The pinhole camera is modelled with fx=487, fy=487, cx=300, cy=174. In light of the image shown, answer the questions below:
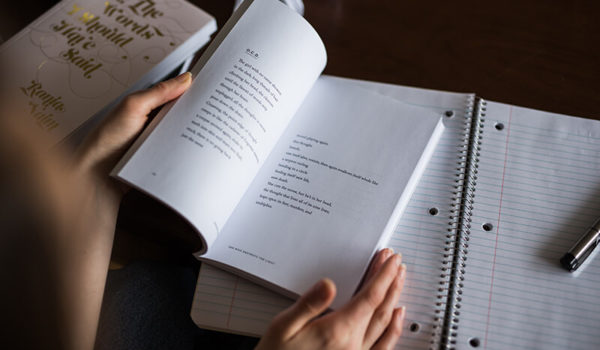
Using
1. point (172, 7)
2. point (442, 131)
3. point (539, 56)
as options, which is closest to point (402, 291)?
point (442, 131)

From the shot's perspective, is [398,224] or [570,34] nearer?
[398,224]

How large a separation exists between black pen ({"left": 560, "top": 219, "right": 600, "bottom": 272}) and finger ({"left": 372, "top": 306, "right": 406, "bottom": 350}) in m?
0.23

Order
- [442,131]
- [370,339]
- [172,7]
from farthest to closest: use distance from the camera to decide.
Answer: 1. [172,7]
2. [442,131]
3. [370,339]

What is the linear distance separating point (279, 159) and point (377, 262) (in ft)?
0.68

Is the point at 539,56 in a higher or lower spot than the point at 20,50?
higher

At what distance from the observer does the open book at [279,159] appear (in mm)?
627

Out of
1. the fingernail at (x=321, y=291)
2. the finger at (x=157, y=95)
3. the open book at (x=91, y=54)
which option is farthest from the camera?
the open book at (x=91, y=54)

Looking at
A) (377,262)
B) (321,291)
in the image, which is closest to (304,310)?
(321,291)

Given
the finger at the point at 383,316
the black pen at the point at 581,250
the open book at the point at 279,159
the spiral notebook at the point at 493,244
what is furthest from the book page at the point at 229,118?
the black pen at the point at 581,250

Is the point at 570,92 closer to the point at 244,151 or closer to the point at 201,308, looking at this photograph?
the point at 244,151

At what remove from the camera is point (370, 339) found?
60 centimetres

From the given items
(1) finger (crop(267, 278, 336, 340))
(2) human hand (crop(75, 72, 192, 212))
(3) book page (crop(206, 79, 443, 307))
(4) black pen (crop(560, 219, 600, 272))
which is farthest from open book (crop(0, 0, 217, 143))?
(4) black pen (crop(560, 219, 600, 272))

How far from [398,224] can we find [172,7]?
559mm

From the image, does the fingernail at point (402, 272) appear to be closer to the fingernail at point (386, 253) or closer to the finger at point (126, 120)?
the fingernail at point (386, 253)
